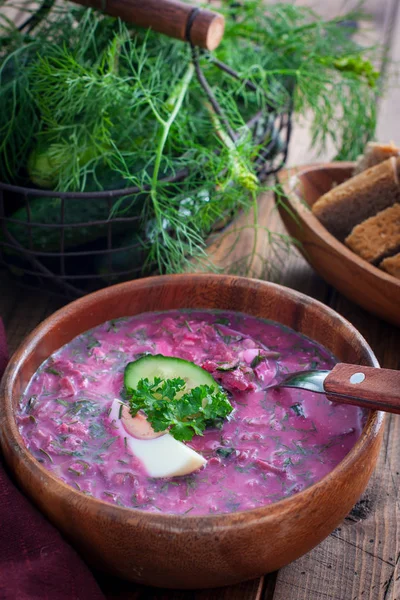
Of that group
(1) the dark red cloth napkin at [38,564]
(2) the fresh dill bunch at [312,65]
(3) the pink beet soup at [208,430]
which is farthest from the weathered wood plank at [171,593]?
(2) the fresh dill bunch at [312,65]

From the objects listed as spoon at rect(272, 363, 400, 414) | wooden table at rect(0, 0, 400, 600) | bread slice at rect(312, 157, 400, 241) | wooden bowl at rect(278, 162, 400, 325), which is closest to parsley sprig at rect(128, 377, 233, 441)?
spoon at rect(272, 363, 400, 414)

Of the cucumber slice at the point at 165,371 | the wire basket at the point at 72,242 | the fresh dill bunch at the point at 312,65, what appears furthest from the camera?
the fresh dill bunch at the point at 312,65

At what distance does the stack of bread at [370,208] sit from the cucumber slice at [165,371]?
0.75m

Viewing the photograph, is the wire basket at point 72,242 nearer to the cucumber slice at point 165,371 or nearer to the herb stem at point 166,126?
the herb stem at point 166,126

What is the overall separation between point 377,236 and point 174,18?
34.3 inches

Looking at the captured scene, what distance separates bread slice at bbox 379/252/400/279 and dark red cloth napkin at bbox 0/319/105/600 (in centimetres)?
118

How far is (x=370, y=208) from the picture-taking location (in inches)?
91.5

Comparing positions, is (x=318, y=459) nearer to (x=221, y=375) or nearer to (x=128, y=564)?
(x=221, y=375)

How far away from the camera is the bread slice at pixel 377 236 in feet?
7.02

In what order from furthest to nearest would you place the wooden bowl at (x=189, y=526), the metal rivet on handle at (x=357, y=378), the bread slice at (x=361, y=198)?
1. the bread slice at (x=361, y=198)
2. the metal rivet on handle at (x=357, y=378)
3. the wooden bowl at (x=189, y=526)

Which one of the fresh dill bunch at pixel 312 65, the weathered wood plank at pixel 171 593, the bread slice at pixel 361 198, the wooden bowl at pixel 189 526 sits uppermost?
the fresh dill bunch at pixel 312 65

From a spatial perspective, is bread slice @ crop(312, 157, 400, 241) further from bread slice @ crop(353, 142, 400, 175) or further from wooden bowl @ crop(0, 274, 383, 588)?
wooden bowl @ crop(0, 274, 383, 588)

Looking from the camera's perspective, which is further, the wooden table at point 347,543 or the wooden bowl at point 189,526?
the wooden table at point 347,543

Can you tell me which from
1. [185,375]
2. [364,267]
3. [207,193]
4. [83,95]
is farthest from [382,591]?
[83,95]
